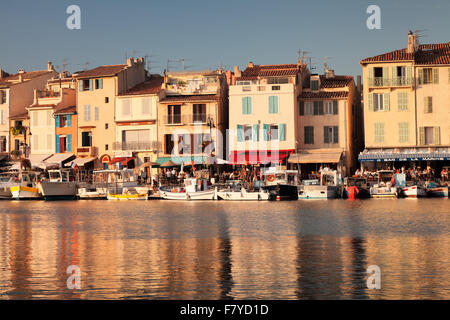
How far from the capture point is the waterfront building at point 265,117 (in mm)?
68750

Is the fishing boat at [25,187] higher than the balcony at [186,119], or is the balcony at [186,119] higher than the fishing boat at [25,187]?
the balcony at [186,119]

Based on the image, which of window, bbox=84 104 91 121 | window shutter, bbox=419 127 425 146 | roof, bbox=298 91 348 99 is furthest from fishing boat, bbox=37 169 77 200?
window shutter, bbox=419 127 425 146

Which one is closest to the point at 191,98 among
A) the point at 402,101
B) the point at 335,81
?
the point at 335,81

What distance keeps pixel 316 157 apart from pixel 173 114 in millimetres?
15939

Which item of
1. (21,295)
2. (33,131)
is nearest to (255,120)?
(33,131)

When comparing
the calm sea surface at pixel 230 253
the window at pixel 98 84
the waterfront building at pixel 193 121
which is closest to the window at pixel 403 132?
the waterfront building at pixel 193 121

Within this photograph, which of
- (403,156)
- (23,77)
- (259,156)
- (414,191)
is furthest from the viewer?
(23,77)

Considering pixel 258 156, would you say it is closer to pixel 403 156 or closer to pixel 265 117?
pixel 265 117

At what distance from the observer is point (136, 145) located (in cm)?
7519

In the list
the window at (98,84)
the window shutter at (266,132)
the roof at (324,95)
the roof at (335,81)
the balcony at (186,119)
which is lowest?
the window shutter at (266,132)

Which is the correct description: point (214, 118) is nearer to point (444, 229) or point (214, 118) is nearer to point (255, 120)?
point (255, 120)

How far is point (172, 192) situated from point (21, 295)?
148ft

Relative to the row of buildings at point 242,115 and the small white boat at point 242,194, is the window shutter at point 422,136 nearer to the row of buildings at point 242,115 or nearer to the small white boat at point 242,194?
the row of buildings at point 242,115

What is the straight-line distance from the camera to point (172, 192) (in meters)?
63.3
